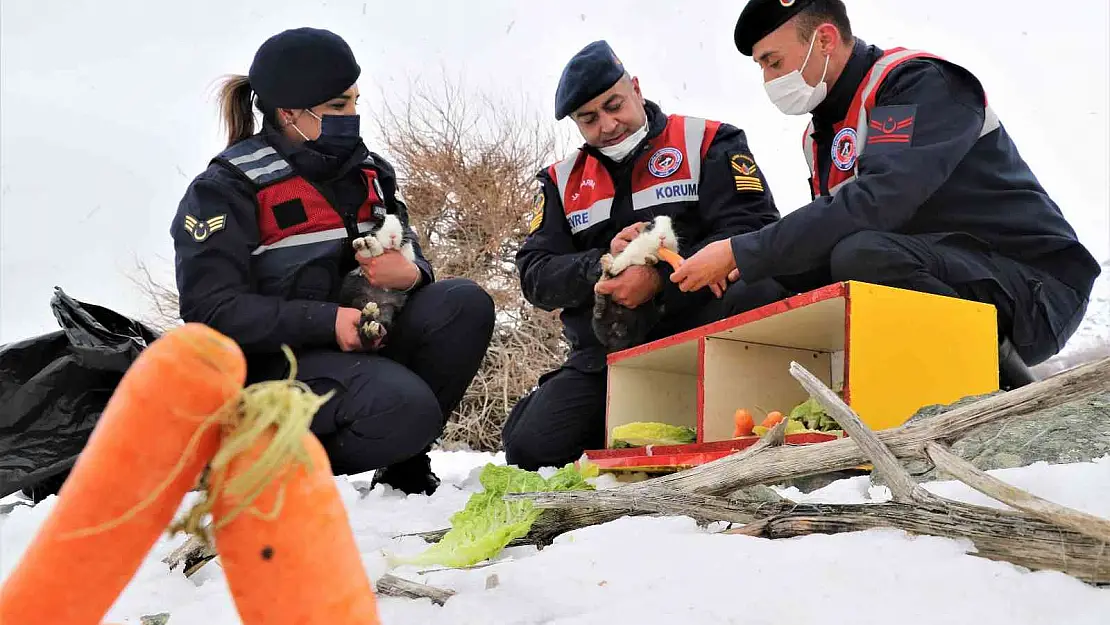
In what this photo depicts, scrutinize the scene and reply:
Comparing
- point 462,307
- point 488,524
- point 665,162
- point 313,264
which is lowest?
point 488,524

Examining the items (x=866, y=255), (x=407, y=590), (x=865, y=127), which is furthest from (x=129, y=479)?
(x=865, y=127)

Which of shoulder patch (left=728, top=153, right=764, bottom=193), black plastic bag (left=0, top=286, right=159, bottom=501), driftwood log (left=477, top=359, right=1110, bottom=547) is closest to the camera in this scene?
driftwood log (left=477, top=359, right=1110, bottom=547)

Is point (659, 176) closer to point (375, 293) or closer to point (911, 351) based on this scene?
point (375, 293)

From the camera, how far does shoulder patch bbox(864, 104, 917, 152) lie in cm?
260

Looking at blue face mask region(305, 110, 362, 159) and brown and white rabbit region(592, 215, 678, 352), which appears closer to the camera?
blue face mask region(305, 110, 362, 159)

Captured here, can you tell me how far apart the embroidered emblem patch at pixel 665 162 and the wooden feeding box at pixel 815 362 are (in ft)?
2.71

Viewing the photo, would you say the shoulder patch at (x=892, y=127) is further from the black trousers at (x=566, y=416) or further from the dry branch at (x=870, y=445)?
the dry branch at (x=870, y=445)

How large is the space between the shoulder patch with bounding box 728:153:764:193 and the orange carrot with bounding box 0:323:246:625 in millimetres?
2965

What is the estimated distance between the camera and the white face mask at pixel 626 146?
361cm

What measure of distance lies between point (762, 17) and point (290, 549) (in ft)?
9.46

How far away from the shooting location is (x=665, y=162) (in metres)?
3.62

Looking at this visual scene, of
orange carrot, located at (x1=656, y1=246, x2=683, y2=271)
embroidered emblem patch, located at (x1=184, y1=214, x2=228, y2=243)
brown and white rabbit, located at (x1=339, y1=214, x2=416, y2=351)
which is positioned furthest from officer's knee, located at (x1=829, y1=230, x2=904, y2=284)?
embroidered emblem patch, located at (x1=184, y1=214, x2=228, y2=243)

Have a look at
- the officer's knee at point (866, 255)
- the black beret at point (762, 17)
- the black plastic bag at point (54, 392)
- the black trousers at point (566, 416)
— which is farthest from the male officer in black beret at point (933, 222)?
the black plastic bag at point (54, 392)

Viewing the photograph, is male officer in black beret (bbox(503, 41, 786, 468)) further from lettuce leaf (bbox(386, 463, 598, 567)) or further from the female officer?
lettuce leaf (bbox(386, 463, 598, 567))
